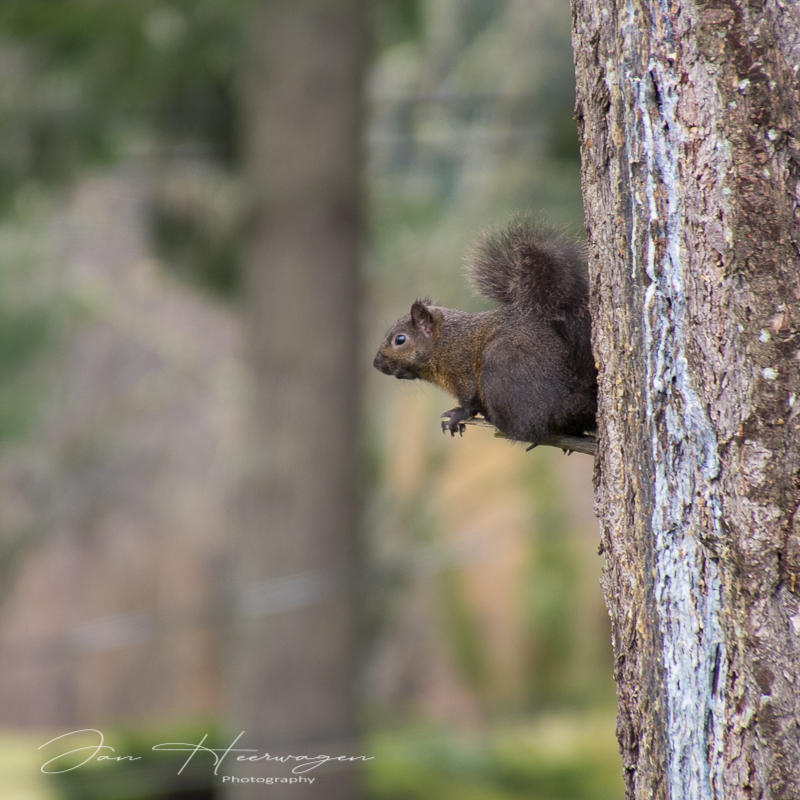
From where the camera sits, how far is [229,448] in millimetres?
9945

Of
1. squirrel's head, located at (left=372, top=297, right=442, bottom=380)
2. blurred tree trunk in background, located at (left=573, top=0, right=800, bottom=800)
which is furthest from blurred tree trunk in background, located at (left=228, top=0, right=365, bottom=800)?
blurred tree trunk in background, located at (left=573, top=0, right=800, bottom=800)

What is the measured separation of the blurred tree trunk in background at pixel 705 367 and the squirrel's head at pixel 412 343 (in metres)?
0.93

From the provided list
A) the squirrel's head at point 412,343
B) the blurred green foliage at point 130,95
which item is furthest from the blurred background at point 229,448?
the squirrel's head at point 412,343

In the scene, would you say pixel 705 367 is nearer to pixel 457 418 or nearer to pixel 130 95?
pixel 457 418

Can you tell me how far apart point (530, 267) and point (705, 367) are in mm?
571

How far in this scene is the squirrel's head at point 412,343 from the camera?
2.31m

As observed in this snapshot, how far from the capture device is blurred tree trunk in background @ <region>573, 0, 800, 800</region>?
1225mm

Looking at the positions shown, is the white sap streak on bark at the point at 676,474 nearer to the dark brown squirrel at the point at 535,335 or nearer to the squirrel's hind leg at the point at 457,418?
the dark brown squirrel at the point at 535,335

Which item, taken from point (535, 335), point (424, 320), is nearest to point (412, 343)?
point (424, 320)

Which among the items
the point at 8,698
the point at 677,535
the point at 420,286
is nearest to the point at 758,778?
the point at 677,535

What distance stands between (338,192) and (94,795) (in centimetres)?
314

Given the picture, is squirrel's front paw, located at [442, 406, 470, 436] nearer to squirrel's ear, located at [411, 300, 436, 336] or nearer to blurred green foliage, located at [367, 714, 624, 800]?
squirrel's ear, located at [411, 300, 436, 336]

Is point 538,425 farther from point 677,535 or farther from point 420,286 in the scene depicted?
point 420,286

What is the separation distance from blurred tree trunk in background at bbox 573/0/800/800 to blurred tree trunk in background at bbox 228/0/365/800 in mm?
3671
